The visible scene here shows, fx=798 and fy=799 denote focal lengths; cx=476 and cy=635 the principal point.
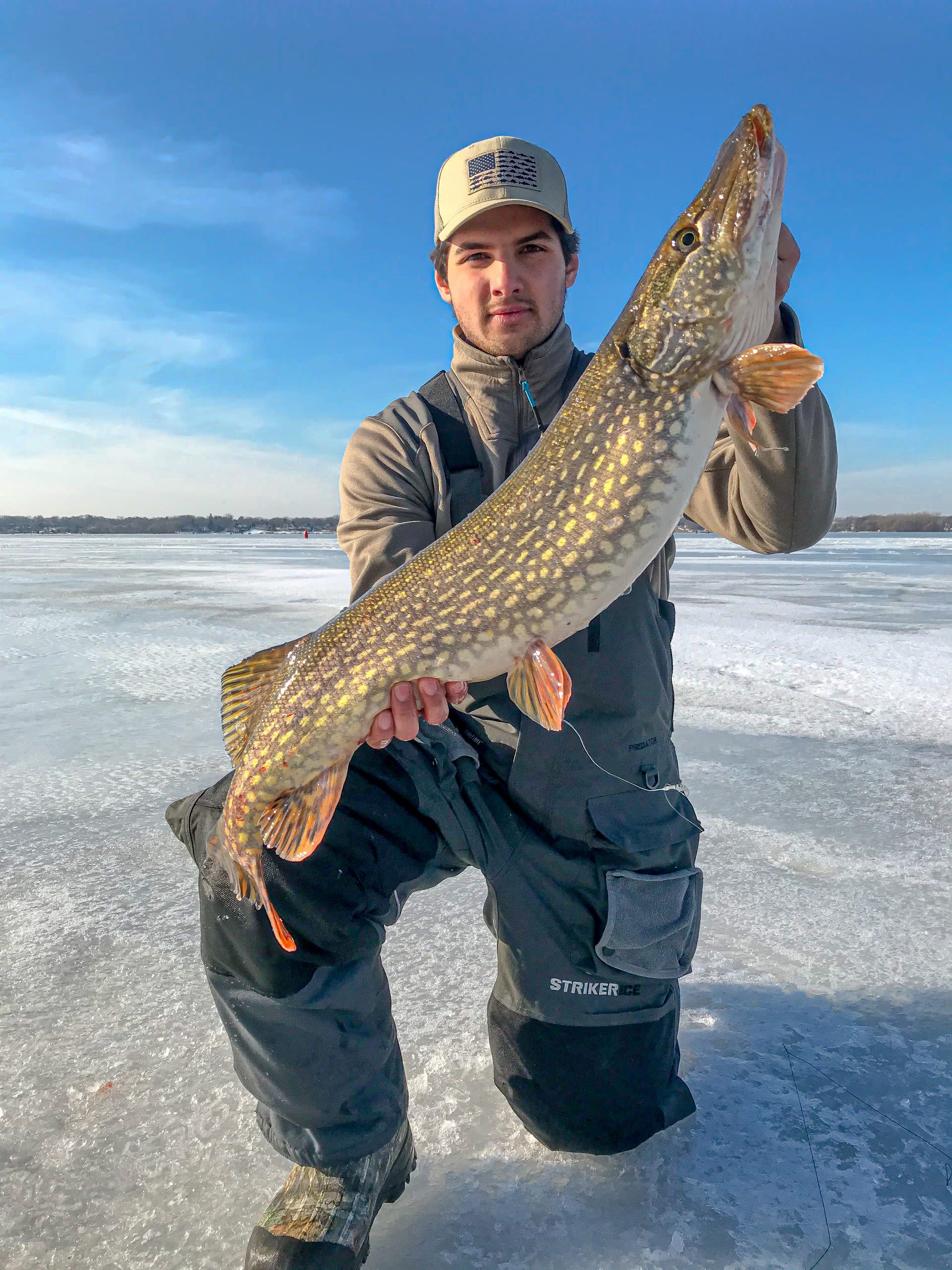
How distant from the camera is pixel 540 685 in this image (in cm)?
200

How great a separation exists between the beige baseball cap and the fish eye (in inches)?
34.4

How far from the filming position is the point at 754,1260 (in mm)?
1563

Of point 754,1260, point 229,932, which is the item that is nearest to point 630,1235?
point 754,1260

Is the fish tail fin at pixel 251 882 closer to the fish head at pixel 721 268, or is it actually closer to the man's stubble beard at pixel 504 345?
the fish head at pixel 721 268

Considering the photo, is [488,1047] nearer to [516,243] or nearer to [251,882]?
[251,882]

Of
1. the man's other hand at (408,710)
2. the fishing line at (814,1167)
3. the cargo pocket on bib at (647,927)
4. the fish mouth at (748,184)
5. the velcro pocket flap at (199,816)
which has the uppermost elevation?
the fish mouth at (748,184)

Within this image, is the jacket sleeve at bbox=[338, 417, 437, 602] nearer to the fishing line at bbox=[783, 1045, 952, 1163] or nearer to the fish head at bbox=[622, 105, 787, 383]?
the fish head at bbox=[622, 105, 787, 383]

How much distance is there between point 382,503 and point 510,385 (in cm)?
56

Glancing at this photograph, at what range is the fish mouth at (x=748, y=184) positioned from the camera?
1.87 meters

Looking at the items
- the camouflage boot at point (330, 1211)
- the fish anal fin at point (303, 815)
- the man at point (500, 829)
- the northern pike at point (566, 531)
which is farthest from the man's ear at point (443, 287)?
the camouflage boot at point (330, 1211)

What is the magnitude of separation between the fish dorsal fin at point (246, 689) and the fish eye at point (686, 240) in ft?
4.52

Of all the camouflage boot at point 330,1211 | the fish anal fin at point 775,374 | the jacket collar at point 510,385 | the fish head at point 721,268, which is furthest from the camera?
the jacket collar at point 510,385

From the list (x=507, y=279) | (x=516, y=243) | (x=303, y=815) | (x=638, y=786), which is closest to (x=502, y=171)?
(x=516, y=243)

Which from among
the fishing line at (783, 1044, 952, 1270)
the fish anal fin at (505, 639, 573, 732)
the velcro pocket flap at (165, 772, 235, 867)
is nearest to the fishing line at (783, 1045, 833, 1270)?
the fishing line at (783, 1044, 952, 1270)
